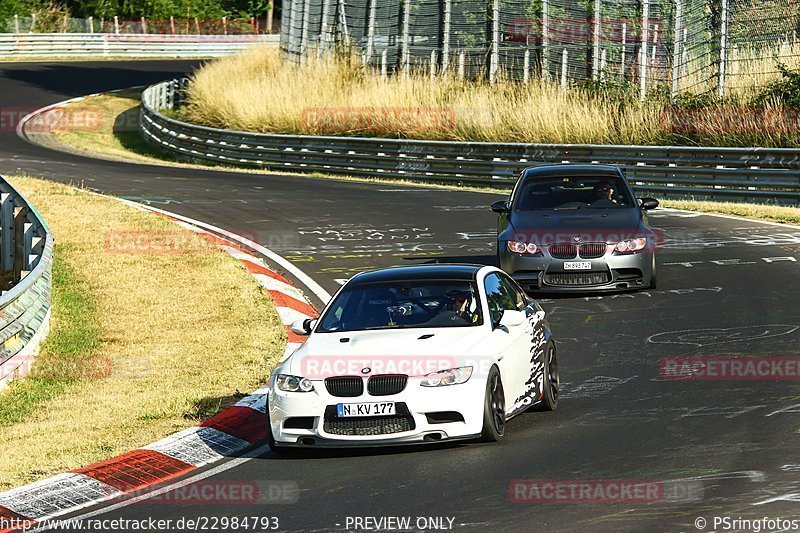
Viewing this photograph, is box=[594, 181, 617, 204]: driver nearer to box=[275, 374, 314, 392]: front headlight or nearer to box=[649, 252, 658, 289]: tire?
box=[649, 252, 658, 289]: tire

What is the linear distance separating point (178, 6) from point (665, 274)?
229 feet

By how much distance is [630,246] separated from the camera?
1673 centimetres

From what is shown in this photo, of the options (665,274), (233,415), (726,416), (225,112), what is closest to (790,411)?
(726,416)

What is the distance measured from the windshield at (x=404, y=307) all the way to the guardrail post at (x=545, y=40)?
2590 centimetres

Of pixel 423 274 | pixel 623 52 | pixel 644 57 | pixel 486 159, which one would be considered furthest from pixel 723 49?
pixel 423 274

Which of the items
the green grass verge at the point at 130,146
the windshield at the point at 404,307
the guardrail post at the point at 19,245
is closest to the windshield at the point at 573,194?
the green grass verge at the point at 130,146

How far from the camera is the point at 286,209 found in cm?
2630

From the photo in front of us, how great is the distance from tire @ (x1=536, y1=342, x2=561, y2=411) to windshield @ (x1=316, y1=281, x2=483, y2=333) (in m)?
0.88

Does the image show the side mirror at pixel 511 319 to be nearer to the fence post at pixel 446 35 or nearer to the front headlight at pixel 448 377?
the front headlight at pixel 448 377

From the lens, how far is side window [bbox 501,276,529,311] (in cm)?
1150

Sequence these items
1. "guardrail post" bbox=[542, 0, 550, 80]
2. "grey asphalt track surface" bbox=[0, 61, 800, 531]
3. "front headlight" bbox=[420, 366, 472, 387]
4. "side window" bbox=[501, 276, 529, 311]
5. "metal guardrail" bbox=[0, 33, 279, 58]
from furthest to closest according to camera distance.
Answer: "metal guardrail" bbox=[0, 33, 279, 58] → "guardrail post" bbox=[542, 0, 550, 80] → "side window" bbox=[501, 276, 529, 311] → "front headlight" bbox=[420, 366, 472, 387] → "grey asphalt track surface" bbox=[0, 61, 800, 531]

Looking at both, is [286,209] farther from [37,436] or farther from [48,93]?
[48,93]

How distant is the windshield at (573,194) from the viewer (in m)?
17.8

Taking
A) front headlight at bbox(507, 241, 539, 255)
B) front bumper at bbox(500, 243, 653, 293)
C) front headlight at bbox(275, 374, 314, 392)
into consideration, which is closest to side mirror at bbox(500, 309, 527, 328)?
front headlight at bbox(275, 374, 314, 392)
